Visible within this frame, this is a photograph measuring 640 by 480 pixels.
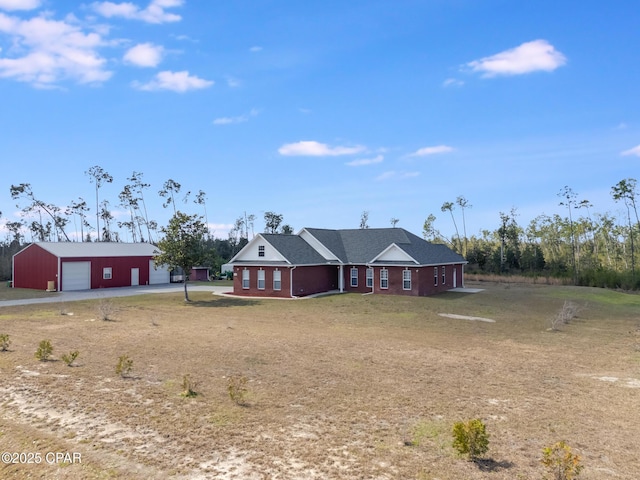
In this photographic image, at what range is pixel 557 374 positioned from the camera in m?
12.0

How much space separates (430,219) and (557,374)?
59730 mm

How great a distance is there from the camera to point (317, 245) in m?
37.7

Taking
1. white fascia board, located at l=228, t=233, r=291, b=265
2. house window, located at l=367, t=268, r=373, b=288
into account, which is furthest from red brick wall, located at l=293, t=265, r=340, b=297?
house window, located at l=367, t=268, r=373, b=288

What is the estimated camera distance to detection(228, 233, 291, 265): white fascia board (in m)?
33.5

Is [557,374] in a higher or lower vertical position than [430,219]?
lower

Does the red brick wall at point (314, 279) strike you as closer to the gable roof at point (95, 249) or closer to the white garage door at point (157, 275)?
the white garage door at point (157, 275)

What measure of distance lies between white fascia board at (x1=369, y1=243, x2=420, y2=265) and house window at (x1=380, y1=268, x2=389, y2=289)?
2.73 feet

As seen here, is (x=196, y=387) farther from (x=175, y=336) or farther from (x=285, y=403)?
(x=175, y=336)

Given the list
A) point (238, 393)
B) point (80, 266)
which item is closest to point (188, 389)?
point (238, 393)

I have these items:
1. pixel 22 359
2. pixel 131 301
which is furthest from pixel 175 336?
pixel 131 301

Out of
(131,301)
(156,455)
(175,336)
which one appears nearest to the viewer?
(156,455)

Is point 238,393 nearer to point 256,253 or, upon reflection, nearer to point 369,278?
point 256,253

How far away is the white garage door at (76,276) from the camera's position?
1506 inches

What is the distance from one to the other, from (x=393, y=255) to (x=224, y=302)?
1269 centimetres
